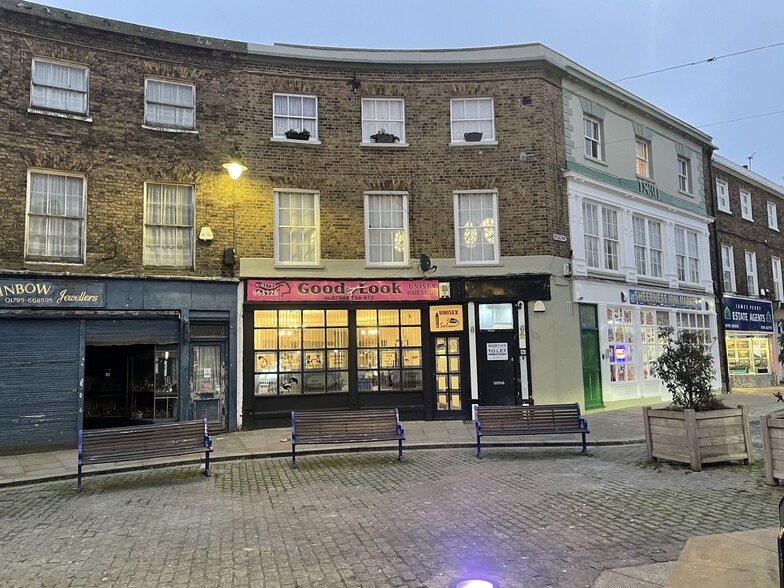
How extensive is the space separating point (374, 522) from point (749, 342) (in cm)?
2318

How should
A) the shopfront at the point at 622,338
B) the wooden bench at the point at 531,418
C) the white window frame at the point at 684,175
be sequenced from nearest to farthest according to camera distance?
the wooden bench at the point at 531,418, the shopfront at the point at 622,338, the white window frame at the point at 684,175

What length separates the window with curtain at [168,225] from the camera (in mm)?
13781

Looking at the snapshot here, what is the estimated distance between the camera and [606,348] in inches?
658

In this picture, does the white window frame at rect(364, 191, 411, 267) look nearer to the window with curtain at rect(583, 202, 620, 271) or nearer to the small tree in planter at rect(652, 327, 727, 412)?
the window with curtain at rect(583, 202, 620, 271)

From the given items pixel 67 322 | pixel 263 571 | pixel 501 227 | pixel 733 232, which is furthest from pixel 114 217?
pixel 733 232

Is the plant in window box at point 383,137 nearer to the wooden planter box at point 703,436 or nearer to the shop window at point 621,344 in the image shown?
the shop window at point 621,344

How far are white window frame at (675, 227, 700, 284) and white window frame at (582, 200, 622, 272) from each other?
12.2 ft

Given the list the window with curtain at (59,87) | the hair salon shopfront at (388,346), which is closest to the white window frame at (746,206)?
the hair salon shopfront at (388,346)

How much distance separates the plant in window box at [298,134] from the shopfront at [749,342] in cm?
1739

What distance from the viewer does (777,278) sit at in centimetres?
2645

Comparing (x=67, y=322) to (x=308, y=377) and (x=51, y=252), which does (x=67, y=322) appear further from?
(x=308, y=377)

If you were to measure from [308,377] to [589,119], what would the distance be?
11.5 metres

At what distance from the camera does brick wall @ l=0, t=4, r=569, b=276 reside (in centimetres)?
1295

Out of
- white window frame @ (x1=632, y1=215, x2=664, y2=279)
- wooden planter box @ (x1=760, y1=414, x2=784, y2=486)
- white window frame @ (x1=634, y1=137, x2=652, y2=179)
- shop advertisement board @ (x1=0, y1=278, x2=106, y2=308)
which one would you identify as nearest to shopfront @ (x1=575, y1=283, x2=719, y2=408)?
white window frame @ (x1=632, y1=215, x2=664, y2=279)
